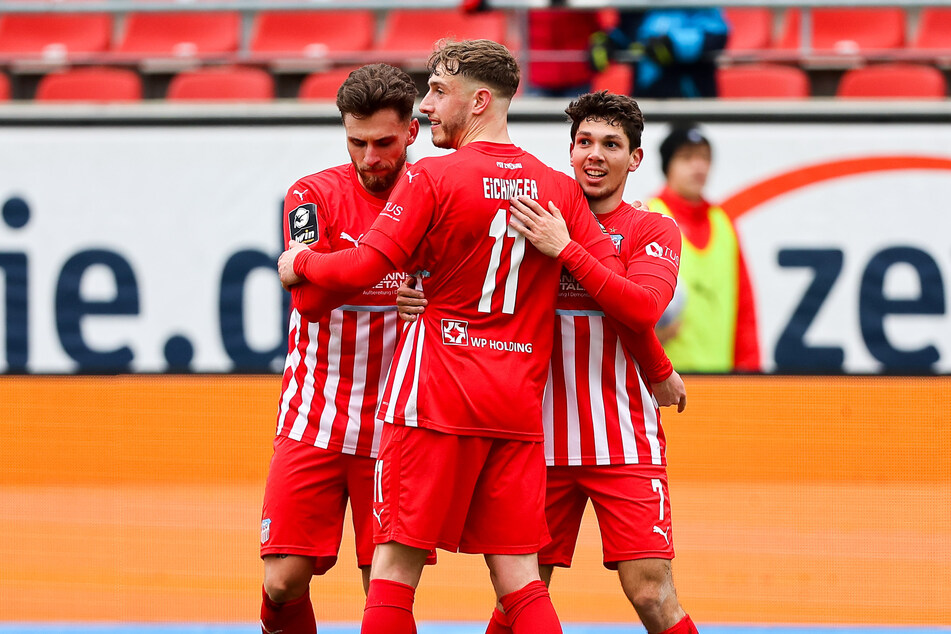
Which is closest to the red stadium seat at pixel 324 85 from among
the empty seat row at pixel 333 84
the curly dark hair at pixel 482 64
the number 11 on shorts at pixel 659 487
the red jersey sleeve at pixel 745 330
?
the empty seat row at pixel 333 84

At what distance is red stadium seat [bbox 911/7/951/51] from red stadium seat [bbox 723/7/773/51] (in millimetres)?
1143

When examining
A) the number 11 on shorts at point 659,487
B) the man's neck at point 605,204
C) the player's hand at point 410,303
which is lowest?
the number 11 on shorts at point 659,487

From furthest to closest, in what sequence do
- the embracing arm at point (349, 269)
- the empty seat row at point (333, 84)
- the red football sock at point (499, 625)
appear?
1. the empty seat row at point (333, 84)
2. the red football sock at point (499, 625)
3. the embracing arm at point (349, 269)

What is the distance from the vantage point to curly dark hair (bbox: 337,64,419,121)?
3.99 m

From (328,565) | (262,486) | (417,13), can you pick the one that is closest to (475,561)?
(262,486)

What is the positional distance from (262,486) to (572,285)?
3.73 m

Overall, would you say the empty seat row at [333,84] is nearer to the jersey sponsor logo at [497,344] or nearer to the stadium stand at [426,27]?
the stadium stand at [426,27]

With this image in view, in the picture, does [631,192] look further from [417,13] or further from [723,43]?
[417,13]

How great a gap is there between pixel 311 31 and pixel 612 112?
261 inches

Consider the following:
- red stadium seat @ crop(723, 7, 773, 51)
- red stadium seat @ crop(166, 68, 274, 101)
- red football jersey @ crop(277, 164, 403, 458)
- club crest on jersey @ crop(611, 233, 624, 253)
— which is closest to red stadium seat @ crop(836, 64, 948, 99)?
red stadium seat @ crop(723, 7, 773, 51)

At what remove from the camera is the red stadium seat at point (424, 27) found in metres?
9.64

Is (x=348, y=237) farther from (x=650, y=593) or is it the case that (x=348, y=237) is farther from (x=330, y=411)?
(x=650, y=593)

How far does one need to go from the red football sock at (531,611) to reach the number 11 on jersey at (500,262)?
0.88m

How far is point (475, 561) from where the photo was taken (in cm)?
636
